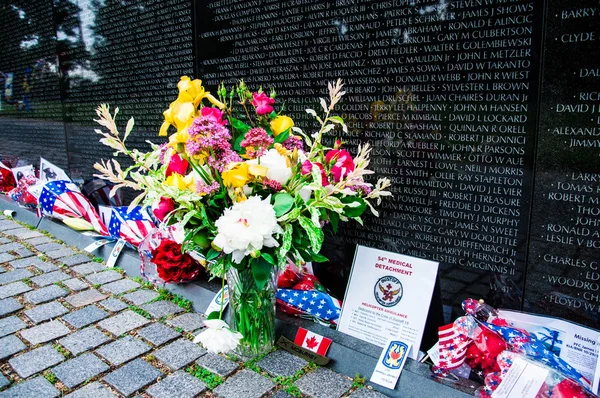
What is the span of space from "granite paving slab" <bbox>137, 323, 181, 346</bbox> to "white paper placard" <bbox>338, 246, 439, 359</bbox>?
A: 1.01m

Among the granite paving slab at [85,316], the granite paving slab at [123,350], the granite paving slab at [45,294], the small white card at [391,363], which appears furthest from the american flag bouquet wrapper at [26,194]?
the small white card at [391,363]

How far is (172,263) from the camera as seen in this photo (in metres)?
3.12

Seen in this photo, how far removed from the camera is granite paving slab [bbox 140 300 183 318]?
3.04 metres

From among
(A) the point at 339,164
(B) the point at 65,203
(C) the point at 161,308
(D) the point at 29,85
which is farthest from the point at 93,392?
(D) the point at 29,85

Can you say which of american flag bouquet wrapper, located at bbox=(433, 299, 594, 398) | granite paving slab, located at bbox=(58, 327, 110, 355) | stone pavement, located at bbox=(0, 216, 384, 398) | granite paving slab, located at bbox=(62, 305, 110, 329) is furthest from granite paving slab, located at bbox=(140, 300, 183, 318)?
american flag bouquet wrapper, located at bbox=(433, 299, 594, 398)

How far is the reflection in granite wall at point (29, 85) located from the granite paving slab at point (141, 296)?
3.73 meters

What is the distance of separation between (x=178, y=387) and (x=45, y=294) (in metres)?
1.66

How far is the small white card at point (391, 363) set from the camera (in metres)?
2.24

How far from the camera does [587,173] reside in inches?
88.8

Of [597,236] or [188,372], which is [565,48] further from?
[188,372]

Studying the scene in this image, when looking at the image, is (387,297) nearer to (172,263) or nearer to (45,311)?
(172,263)

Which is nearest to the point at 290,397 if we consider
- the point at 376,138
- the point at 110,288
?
the point at 376,138

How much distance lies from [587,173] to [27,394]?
114 inches

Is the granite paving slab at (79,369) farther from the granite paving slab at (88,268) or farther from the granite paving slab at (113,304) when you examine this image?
the granite paving slab at (88,268)
